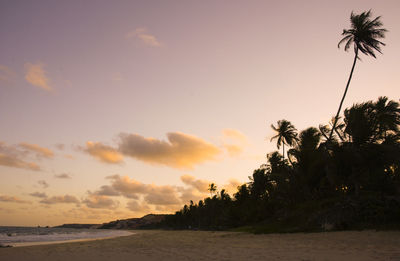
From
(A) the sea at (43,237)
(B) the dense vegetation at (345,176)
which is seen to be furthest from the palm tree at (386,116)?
(A) the sea at (43,237)

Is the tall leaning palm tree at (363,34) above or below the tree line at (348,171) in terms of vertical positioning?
above

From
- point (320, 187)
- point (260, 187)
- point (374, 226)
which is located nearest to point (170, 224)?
point (260, 187)

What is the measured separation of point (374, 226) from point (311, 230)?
482 centimetres

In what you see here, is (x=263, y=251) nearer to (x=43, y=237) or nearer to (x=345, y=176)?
(x=345, y=176)

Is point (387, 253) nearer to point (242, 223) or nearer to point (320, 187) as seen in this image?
point (320, 187)

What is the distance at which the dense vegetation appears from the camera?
78.4 ft

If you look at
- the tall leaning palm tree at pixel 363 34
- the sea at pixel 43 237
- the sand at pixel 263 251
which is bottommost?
the sea at pixel 43 237

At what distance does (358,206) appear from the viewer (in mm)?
24219

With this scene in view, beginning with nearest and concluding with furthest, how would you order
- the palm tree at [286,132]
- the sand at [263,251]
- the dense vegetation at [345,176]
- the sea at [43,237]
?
the sand at [263,251], the dense vegetation at [345,176], the sea at [43,237], the palm tree at [286,132]

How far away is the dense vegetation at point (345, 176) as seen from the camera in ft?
78.4

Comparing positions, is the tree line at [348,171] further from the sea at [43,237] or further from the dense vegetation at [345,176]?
the sea at [43,237]

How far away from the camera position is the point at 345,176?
34.2 metres

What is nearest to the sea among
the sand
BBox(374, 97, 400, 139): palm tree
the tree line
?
the sand

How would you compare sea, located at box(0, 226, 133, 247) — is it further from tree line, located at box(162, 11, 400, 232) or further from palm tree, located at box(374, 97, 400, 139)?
palm tree, located at box(374, 97, 400, 139)
